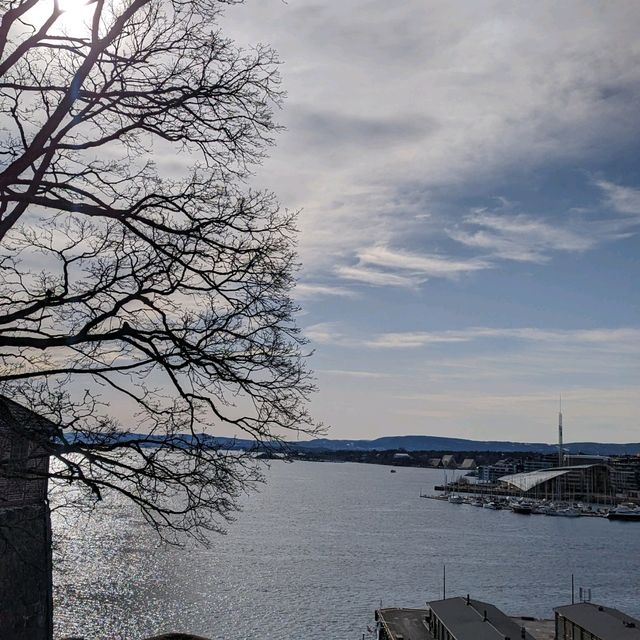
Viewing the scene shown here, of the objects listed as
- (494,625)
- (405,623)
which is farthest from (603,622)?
(405,623)

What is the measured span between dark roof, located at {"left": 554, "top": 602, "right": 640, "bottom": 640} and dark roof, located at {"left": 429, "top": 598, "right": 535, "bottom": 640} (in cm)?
269

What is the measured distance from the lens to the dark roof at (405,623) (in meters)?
43.4

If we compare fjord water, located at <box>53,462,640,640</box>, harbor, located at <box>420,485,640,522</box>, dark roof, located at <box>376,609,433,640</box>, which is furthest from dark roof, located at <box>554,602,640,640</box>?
harbor, located at <box>420,485,640,522</box>

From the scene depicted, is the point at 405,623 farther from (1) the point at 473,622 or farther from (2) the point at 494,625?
(2) the point at 494,625

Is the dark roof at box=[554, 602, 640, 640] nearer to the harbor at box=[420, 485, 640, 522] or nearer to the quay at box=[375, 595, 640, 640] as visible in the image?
the quay at box=[375, 595, 640, 640]

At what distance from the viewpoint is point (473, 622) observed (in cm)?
3834

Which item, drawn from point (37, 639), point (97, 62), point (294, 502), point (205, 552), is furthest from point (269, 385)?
point (294, 502)

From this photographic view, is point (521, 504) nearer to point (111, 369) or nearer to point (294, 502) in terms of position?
point (294, 502)

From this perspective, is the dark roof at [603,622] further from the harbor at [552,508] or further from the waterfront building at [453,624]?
the harbor at [552,508]

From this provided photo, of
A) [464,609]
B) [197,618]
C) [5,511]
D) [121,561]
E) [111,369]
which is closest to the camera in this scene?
[111,369]

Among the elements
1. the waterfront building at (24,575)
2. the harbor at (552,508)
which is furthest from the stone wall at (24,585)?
the harbor at (552,508)

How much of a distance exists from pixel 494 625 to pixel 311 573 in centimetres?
3951

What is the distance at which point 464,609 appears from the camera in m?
41.0

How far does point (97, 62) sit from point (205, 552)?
289 ft
